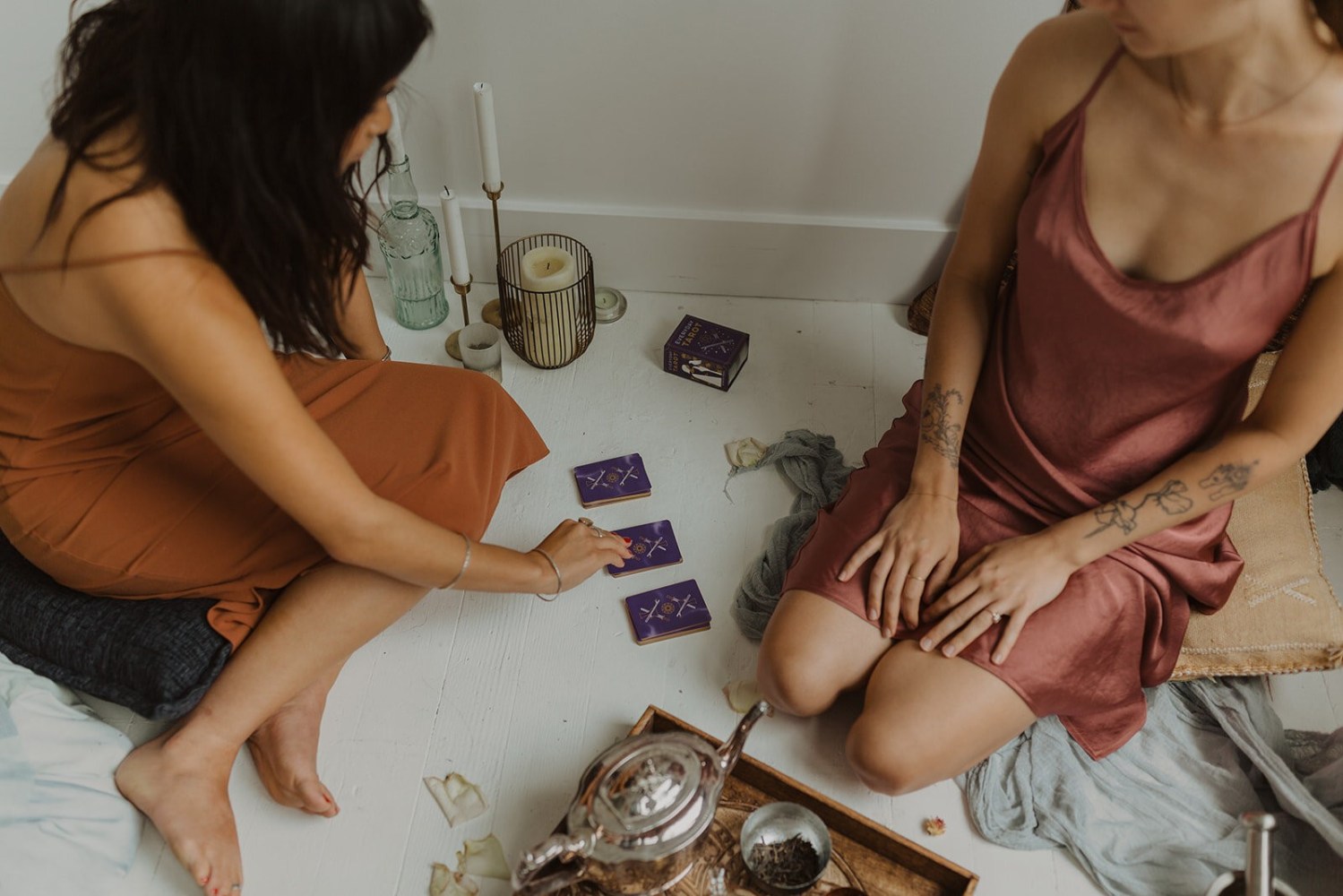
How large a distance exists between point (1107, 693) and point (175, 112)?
1.30 metres

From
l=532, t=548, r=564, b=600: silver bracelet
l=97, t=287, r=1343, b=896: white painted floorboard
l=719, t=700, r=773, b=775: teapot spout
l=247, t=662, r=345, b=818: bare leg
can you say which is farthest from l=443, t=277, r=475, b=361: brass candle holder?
l=719, t=700, r=773, b=775: teapot spout

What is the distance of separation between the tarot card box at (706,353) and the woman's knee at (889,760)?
801 mm

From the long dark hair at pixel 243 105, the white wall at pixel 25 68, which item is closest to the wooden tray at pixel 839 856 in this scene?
the long dark hair at pixel 243 105

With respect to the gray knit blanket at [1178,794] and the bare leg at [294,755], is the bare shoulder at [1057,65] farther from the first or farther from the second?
the bare leg at [294,755]

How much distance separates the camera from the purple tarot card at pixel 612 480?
6.06 feet

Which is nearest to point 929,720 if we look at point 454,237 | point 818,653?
point 818,653

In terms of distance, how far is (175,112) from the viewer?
0.99 m

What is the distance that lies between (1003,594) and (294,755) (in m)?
0.95

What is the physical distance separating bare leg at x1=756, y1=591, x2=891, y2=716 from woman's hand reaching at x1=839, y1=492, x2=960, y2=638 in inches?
1.3

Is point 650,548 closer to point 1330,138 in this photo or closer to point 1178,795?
point 1178,795

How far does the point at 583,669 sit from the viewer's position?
1630 mm

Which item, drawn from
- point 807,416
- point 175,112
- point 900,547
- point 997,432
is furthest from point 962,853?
point 175,112

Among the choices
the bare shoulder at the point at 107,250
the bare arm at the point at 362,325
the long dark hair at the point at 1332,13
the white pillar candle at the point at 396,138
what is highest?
the long dark hair at the point at 1332,13

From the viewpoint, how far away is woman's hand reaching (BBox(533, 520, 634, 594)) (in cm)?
152
